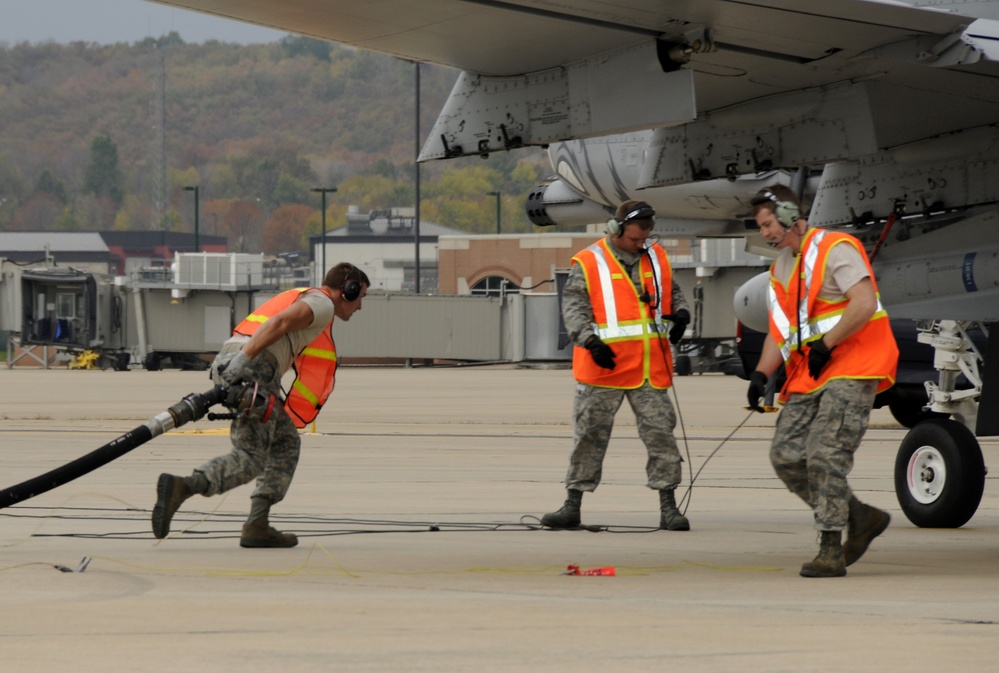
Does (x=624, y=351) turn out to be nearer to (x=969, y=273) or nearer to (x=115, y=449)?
(x=969, y=273)

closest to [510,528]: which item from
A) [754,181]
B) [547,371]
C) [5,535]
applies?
[5,535]

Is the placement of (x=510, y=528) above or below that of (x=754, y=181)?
below

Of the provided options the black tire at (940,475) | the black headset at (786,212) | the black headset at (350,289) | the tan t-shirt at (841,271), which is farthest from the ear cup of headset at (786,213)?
the black tire at (940,475)

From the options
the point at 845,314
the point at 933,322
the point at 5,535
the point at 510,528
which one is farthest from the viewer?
the point at 933,322

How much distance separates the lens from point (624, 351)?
32.0 ft

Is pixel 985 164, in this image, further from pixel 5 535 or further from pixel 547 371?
pixel 547 371

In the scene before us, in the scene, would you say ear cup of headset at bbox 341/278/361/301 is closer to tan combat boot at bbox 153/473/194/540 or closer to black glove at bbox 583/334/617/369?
tan combat boot at bbox 153/473/194/540

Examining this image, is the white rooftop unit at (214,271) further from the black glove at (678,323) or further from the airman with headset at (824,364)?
the airman with headset at (824,364)

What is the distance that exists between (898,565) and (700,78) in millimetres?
3569

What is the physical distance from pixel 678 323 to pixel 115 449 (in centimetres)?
394

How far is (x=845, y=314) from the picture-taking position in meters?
7.66

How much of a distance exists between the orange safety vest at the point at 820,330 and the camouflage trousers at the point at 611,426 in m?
1.71

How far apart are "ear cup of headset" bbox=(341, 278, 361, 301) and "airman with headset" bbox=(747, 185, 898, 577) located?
2452 millimetres

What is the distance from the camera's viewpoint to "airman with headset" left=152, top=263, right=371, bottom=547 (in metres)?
8.30
